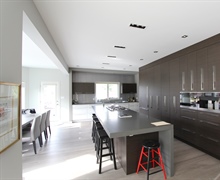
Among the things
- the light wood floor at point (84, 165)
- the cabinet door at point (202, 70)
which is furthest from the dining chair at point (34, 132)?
the cabinet door at point (202, 70)

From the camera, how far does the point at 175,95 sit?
3.70 m

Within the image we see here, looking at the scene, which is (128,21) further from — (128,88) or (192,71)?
(128,88)

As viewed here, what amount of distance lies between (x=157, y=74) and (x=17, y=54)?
14.1 ft

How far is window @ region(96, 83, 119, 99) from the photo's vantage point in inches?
277

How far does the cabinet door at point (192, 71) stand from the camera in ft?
10.1

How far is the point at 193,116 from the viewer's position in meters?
3.13

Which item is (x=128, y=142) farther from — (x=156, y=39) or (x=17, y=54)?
(x=156, y=39)

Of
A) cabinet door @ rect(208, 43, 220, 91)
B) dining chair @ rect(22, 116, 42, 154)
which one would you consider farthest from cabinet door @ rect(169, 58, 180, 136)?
dining chair @ rect(22, 116, 42, 154)

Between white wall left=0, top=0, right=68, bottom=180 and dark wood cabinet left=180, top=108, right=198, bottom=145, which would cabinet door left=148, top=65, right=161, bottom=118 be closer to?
dark wood cabinet left=180, top=108, right=198, bottom=145

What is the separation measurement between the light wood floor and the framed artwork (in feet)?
5.06

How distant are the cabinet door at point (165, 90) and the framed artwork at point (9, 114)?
4002 millimetres

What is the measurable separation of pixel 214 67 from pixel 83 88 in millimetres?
5397

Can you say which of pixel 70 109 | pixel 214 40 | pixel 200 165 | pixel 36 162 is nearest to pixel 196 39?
pixel 214 40

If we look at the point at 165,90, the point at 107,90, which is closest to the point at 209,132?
the point at 165,90
